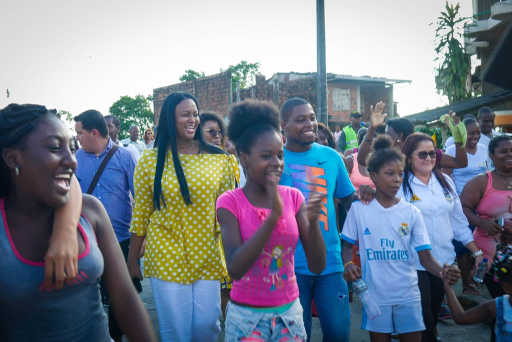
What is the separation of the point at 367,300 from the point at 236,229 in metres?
1.58

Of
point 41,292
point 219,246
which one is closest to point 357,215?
point 219,246

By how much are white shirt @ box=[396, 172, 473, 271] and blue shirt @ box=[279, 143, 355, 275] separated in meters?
0.81

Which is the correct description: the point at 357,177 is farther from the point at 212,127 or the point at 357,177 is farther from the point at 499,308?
the point at 499,308

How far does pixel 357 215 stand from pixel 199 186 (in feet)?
4.47

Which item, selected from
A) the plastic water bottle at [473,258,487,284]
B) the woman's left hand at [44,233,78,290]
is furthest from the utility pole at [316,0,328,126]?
the woman's left hand at [44,233,78,290]

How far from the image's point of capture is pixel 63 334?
1827 millimetres

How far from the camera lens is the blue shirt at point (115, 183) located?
484 cm

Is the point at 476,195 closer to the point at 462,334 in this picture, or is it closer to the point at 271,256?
the point at 462,334

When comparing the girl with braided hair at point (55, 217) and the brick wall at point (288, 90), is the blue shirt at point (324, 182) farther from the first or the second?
the brick wall at point (288, 90)

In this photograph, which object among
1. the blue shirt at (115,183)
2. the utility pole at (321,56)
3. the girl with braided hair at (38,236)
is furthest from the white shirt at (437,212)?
the utility pole at (321,56)

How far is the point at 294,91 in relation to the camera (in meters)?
22.9

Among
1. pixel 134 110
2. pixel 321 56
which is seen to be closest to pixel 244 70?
pixel 134 110

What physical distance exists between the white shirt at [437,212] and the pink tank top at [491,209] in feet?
1.30

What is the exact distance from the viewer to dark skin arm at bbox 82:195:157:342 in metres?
2.02
